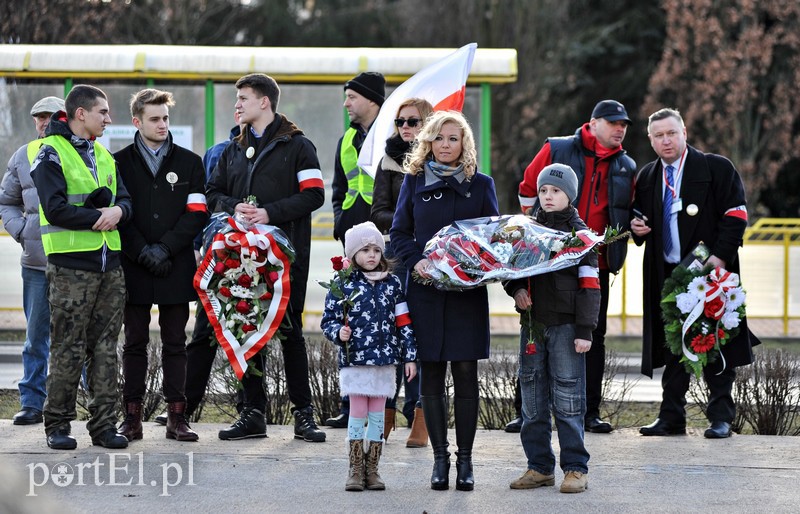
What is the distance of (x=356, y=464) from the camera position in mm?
6355

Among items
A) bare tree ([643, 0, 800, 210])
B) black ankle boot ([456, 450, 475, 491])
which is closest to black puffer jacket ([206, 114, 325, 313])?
black ankle boot ([456, 450, 475, 491])

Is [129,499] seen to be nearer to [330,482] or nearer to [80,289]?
[330,482]

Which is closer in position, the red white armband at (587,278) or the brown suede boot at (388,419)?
the red white armband at (587,278)

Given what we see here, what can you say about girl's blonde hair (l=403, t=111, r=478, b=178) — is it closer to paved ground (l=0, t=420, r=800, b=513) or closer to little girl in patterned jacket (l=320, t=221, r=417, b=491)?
little girl in patterned jacket (l=320, t=221, r=417, b=491)

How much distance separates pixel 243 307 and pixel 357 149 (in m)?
1.36

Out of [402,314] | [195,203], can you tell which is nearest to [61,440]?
[195,203]

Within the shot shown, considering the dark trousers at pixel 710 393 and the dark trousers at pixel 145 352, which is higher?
the dark trousers at pixel 145 352

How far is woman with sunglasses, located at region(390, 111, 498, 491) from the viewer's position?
6.38 m

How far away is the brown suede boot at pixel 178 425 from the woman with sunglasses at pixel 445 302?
5.80ft

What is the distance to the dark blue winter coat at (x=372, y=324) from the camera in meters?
6.36

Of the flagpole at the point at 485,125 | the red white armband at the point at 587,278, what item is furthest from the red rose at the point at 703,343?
the flagpole at the point at 485,125

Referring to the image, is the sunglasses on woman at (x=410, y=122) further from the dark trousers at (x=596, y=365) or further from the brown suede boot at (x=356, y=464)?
the brown suede boot at (x=356, y=464)

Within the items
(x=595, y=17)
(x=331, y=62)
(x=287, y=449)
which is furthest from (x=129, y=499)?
(x=595, y=17)

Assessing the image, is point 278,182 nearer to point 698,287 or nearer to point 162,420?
point 162,420
